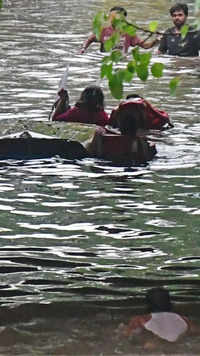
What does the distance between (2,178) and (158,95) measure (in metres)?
5.23

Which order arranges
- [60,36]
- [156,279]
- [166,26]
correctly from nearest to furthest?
[156,279], [60,36], [166,26]

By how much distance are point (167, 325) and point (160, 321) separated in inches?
2.4

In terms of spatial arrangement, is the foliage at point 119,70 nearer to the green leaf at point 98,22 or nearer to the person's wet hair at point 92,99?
the green leaf at point 98,22

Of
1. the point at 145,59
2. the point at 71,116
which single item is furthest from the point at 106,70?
the point at 71,116

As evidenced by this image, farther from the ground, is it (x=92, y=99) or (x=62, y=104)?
(x=92, y=99)

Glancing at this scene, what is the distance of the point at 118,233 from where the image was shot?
30.1ft

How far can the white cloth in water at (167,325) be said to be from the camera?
22.3 feet

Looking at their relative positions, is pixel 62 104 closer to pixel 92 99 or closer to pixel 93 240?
pixel 92 99

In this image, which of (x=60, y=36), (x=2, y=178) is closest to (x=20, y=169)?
(x=2, y=178)

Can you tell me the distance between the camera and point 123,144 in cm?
1188

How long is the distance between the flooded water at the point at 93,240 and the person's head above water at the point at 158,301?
9.0 inches

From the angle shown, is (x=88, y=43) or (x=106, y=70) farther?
(x=88, y=43)

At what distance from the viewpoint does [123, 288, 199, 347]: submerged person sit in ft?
22.4

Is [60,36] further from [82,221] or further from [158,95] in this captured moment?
[82,221]
